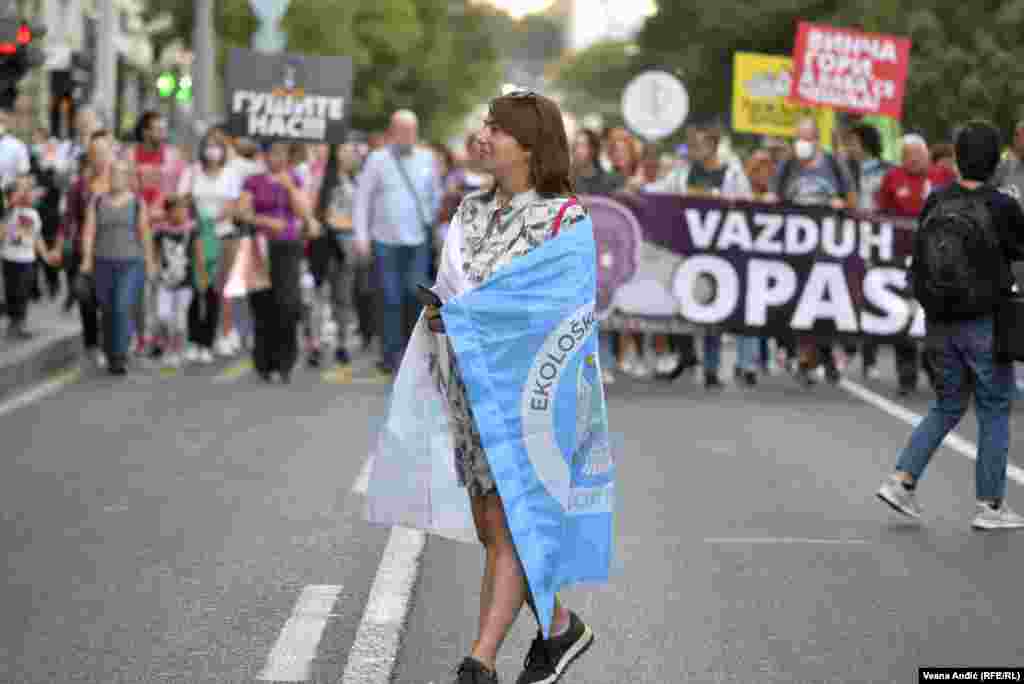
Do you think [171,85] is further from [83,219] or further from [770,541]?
[770,541]

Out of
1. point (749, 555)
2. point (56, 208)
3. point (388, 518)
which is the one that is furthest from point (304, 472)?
point (56, 208)

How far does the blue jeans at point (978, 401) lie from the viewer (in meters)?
9.77

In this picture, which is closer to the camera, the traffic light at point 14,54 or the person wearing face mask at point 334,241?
the traffic light at point 14,54

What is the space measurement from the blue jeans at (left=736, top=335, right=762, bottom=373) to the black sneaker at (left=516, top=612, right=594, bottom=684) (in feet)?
37.3

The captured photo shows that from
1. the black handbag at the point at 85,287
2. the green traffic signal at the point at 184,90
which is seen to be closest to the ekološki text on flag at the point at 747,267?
the black handbag at the point at 85,287

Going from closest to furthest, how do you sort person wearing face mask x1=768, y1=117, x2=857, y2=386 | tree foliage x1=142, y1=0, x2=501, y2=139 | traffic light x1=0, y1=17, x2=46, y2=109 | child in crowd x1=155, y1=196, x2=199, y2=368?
traffic light x1=0, y1=17, x2=46, y2=109 < person wearing face mask x1=768, y1=117, x2=857, y2=386 < child in crowd x1=155, y1=196, x2=199, y2=368 < tree foliage x1=142, y1=0, x2=501, y2=139

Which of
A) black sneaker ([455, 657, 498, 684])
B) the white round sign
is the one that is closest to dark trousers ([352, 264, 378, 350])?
the white round sign

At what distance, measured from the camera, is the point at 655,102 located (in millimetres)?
27984

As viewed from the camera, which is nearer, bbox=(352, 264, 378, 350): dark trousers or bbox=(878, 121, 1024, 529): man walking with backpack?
bbox=(878, 121, 1024, 529): man walking with backpack

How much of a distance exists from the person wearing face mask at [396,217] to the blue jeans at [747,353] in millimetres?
2572

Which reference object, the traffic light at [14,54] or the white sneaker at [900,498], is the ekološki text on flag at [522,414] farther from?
the traffic light at [14,54]

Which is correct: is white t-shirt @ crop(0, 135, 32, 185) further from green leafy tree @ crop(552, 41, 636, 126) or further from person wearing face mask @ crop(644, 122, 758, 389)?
green leafy tree @ crop(552, 41, 636, 126)

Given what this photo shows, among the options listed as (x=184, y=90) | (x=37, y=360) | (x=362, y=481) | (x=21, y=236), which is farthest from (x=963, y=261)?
(x=184, y=90)

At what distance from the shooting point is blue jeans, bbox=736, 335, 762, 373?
1753 centimetres
